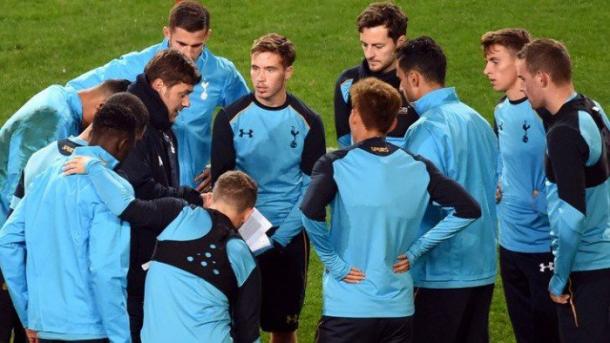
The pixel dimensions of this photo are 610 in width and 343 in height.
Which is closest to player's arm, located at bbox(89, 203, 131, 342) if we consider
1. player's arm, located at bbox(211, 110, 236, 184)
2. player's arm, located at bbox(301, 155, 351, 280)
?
player's arm, located at bbox(301, 155, 351, 280)

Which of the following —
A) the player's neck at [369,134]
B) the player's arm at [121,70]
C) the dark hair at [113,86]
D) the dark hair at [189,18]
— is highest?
the dark hair at [189,18]

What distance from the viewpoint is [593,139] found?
678 cm

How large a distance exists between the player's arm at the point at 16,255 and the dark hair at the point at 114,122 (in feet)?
1.82

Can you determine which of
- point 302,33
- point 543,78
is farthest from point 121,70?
point 302,33

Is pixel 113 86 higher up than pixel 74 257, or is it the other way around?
pixel 113 86

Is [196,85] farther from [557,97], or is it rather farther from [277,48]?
[557,97]

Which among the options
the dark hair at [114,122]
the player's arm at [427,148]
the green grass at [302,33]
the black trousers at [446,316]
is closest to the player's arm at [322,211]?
the player's arm at [427,148]

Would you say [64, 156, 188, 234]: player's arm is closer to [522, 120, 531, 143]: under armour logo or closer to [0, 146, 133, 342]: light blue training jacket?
[0, 146, 133, 342]: light blue training jacket

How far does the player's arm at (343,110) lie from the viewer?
8750mm

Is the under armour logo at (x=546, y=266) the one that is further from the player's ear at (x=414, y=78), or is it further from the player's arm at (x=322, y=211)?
the player's arm at (x=322, y=211)

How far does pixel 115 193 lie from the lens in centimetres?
638

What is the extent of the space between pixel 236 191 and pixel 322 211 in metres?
0.49

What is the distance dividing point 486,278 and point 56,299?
260 cm

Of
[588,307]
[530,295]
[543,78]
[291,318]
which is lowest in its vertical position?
[291,318]
